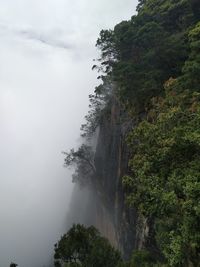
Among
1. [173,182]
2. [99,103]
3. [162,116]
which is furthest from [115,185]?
[173,182]

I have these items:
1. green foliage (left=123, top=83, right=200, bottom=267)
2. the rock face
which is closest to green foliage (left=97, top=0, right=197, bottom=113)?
the rock face

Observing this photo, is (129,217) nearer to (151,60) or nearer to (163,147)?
(151,60)

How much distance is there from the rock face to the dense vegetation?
2.23 meters

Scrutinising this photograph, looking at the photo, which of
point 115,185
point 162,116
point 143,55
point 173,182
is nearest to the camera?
point 173,182

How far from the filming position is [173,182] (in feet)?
51.7

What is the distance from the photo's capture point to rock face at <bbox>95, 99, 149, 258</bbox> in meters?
34.0

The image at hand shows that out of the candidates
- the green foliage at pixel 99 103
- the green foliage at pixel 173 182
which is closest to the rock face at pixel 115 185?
the green foliage at pixel 99 103

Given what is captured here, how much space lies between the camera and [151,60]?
32.4 metres

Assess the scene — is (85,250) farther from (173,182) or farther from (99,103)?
(99,103)

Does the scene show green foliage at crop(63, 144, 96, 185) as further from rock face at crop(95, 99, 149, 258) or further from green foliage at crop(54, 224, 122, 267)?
green foliage at crop(54, 224, 122, 267)

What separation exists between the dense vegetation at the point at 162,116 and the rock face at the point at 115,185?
7.33 feet

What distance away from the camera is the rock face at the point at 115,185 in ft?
112

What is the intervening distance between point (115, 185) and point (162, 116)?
21298 mm

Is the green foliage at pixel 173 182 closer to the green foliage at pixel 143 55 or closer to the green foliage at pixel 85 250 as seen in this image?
the green foliage at pixel 85 250
